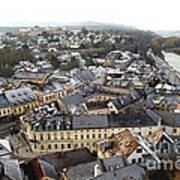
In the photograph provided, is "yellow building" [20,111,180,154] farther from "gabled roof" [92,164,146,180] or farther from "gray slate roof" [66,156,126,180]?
"gabled roof" [92,164,146,180]

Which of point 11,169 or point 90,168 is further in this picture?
point 90,168

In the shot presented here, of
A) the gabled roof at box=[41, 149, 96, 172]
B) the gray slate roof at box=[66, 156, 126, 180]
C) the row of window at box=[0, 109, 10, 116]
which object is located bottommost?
the row of window at box=[0, 109, 10, 116]

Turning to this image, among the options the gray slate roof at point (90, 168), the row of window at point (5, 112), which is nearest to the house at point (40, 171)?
the gray slate roof at point (90, 168)

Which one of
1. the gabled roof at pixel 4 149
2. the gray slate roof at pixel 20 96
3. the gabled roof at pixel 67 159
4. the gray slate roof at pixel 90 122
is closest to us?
the gabled roof at pixel 67 159

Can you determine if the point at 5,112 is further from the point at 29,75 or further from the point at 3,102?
the point at 29,75

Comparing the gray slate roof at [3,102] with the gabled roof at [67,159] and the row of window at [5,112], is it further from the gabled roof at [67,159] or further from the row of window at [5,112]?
the gabled roof at [67,159]

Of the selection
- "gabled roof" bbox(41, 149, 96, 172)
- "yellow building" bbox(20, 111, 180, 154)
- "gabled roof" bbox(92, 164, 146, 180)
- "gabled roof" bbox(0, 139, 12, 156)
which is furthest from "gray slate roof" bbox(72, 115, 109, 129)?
"gabled roof" bbox(92, 164, 146, 180)

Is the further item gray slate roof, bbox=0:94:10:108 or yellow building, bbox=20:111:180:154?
gray slate roof, bbox=0:94:10:108

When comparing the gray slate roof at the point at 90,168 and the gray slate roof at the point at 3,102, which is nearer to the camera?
the gray slate roof at the point at 90,168

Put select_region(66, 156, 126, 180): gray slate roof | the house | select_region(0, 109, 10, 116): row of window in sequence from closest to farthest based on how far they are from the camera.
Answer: select_region(66, 156, 126, 180): gray slate roof, the house, select_region(0, 109, 10, 116): row of window

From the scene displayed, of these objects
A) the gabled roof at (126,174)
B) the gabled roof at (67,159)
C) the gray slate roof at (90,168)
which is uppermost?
the gabled roof at (126,174)

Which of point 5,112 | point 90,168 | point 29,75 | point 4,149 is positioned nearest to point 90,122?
point 90,168
